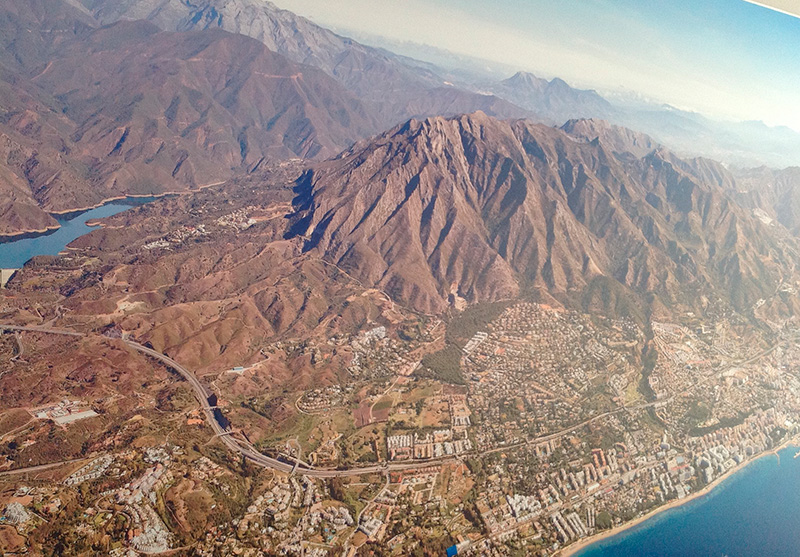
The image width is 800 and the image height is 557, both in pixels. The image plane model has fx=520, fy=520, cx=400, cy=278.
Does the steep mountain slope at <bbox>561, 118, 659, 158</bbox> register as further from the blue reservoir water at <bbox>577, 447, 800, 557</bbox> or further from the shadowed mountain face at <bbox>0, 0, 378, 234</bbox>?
the blue reservoir water at <bbox>577, 447, 800, 557</bbox>

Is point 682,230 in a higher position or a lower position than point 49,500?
higher

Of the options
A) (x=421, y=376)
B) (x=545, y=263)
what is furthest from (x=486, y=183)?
(x=421, y=376)

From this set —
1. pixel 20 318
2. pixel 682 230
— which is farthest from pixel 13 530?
pixel 682 230

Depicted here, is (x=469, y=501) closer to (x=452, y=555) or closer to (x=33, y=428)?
(x=452, y=555)

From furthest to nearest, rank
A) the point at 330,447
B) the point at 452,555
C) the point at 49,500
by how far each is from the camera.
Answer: the point at 330,447 → the point at 452,555 → the point at 49,500

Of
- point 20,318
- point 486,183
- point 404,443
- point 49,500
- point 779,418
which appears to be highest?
point 486,183

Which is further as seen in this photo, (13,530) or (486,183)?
(486,183)

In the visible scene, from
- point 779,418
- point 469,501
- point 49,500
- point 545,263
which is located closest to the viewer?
point 49,500

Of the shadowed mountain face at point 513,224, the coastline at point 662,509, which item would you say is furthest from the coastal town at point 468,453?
the shadowed mountain face at point 513,224
